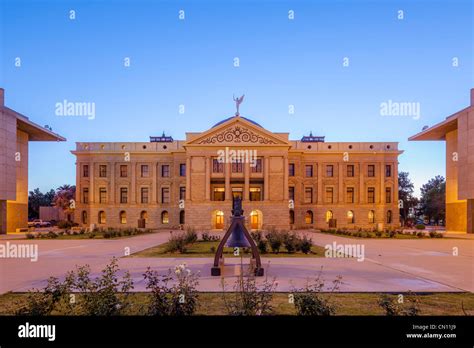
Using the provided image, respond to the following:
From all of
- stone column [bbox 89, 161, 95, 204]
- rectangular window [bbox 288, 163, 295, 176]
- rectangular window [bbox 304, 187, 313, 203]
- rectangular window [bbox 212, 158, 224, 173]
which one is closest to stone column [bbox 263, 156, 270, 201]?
rectangular window [bbox 212, 158, 224, 173]

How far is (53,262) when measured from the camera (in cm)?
1588

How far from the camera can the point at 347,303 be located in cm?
842

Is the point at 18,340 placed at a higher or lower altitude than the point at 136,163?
lower

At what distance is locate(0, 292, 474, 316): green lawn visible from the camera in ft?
25.1

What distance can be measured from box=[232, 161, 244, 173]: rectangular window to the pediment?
316 cm

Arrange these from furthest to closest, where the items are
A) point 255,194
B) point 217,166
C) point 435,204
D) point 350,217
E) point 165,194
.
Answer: point 435,204, point 165,194, point 350,217, point 255,194, point 217,166

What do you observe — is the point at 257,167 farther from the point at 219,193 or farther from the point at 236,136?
the point at 219,193

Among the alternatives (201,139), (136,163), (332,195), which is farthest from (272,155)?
(136,163)

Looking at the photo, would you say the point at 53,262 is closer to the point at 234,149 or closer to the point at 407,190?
the point at 234,149

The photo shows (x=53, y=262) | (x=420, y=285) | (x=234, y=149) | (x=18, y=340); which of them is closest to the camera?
(x=18, y=340)

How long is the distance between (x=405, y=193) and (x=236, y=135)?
4351 centimetres

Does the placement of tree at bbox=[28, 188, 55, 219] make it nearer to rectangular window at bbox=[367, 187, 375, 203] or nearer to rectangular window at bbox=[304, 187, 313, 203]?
rectangular window at bbox=[304, 187, 313, 203]

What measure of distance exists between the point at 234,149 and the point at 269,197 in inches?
349

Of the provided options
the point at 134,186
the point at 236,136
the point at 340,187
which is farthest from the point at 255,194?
the point at 134,186
